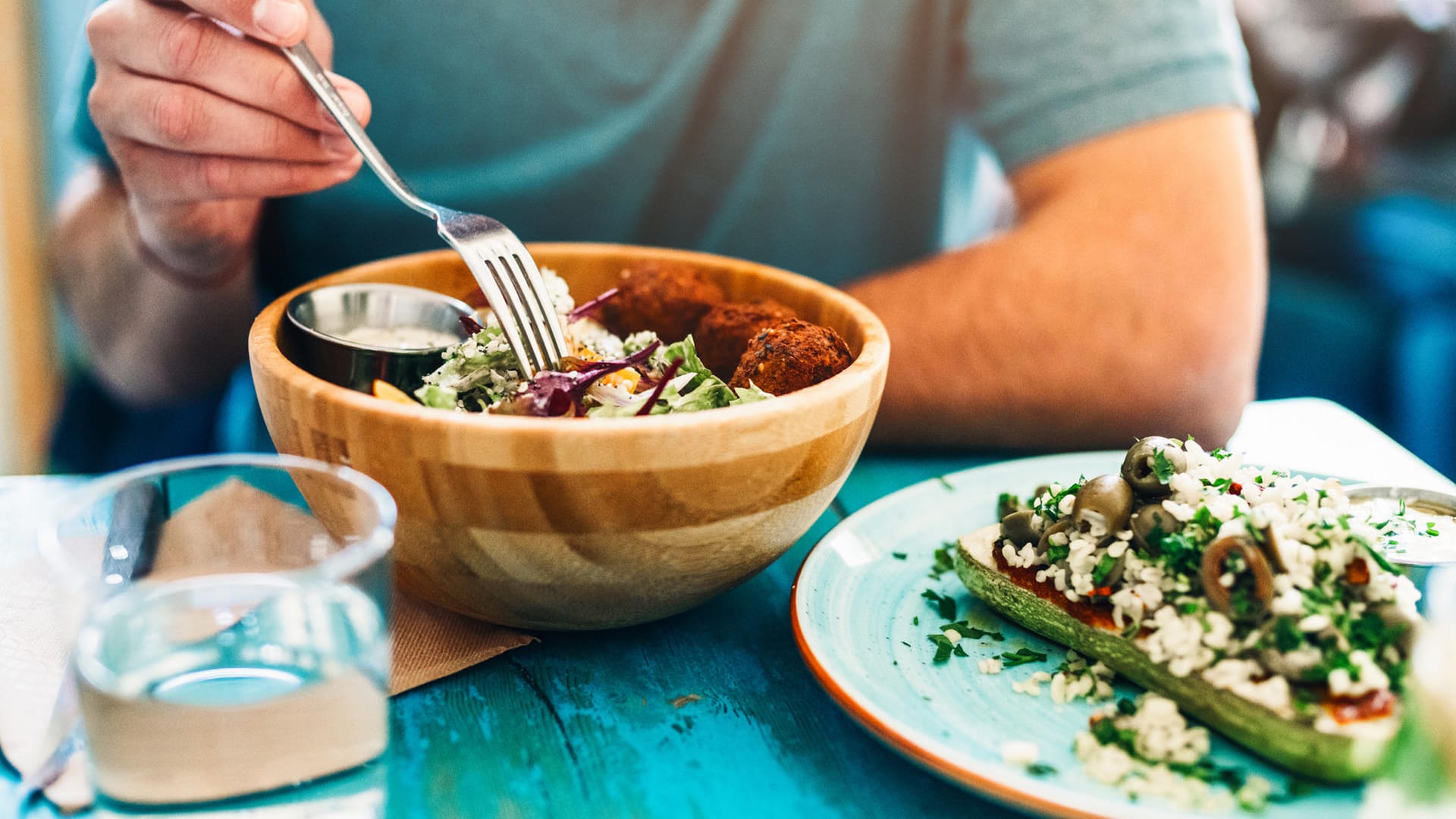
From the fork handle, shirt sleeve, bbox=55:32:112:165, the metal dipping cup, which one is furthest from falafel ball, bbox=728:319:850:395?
shirt sleeve, bbox=55:32:112:165

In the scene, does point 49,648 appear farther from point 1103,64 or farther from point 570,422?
point 1103,64

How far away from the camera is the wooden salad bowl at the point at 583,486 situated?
2.69 feet

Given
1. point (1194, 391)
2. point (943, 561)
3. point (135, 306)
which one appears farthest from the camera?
point (135, 306)

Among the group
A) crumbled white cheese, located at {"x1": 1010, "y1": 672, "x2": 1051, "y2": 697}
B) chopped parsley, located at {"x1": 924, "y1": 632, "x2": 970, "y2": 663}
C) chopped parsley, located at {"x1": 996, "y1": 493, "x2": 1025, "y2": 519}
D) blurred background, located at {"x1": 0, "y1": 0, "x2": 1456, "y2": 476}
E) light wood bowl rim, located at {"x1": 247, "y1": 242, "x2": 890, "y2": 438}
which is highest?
light wood bowl rim, located at {"x1": 247, "y1": 242, "x2": 890, "y2": 438}

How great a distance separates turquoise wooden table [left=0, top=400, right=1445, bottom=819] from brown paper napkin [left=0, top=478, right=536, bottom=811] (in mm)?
19

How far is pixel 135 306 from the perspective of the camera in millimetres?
2086

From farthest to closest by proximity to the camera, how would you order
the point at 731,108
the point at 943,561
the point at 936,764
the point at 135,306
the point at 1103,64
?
the point at 731,108, the point at 135,306, the point at 1103,64, the point at 943,561, the point at 936,764

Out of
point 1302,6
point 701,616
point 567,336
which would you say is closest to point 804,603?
point 701,616

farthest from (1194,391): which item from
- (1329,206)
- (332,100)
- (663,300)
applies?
(1329,206)

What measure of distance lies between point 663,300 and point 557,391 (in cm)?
34

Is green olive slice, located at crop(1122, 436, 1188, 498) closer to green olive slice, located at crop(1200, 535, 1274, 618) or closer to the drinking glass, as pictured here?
green olive slice, located at crop(1200, 535, 1274, 618)

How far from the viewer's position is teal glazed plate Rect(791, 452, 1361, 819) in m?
0.75

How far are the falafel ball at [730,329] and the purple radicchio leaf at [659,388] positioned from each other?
0.11 meters

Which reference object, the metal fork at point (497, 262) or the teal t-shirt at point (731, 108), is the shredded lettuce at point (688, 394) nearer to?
the metal fork at point (497, 262)
